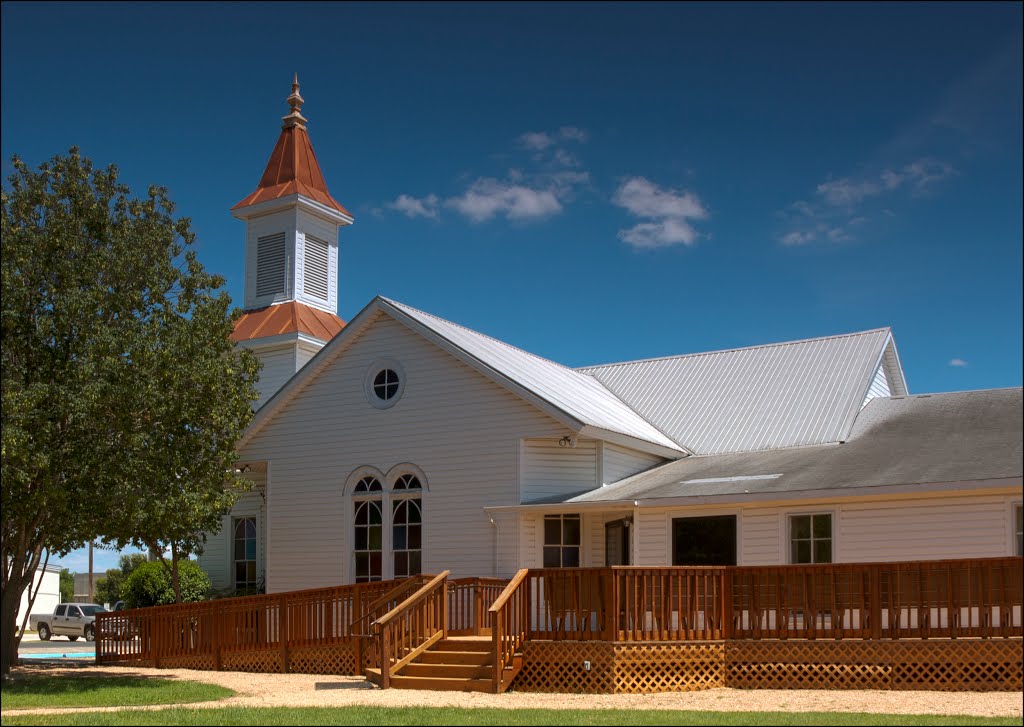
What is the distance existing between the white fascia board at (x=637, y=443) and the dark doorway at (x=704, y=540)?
2.21m

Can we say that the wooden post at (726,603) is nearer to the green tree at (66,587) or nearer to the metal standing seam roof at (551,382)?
the metal standing seam roof at (551,382)

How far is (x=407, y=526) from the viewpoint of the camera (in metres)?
23.5

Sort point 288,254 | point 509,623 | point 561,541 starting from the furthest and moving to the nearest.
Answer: point 288,254
point 561,541
point 509,623

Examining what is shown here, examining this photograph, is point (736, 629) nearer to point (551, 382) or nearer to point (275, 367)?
point (551, 382)

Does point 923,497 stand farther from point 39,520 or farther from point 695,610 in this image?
point 39,520

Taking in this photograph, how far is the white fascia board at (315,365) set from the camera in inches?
959

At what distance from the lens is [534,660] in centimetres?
1738

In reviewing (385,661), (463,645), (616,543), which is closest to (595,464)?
(616,543)

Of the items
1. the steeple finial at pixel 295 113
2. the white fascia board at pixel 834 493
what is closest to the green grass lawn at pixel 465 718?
the white fascia board at pixel 834 493

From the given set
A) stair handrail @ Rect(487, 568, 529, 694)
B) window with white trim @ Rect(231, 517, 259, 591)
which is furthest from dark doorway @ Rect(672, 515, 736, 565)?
window with white trim @ Rect(231, 517, 259, 591)

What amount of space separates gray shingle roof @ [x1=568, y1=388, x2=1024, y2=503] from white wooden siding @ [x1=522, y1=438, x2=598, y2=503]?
0.62 meters

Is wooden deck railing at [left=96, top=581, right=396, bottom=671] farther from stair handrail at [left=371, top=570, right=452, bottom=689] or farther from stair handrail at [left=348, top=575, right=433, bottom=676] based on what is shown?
stair handrail at [left=371, top=570, right=452, bottom=689]

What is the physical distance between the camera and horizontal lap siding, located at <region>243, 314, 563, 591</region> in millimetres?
22469

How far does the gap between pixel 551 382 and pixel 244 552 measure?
28.3 ft
